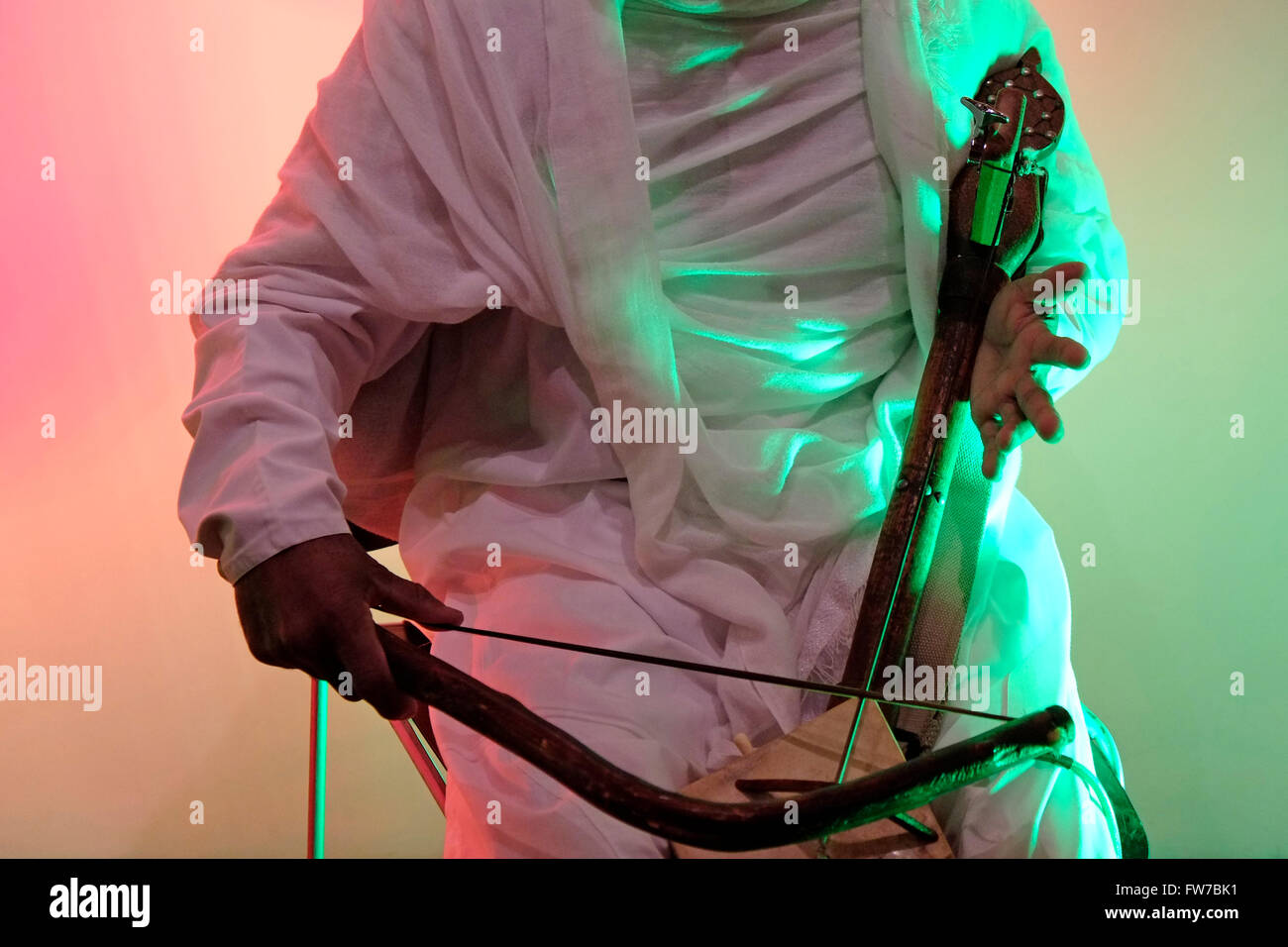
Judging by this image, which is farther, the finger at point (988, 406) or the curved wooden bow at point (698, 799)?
the finger at point (988, 406)

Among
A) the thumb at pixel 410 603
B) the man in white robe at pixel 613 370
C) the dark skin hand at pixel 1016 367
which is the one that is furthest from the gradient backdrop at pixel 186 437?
the thumb at pixel 410 603

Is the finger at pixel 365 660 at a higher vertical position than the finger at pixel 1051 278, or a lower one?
lower

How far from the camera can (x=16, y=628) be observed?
68.2 inches

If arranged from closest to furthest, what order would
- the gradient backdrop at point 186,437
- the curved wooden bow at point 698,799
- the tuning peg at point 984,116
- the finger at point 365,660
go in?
the curved wooden bow at point 698,799, the finger at point 365,660, the tuning peg at point 984,116, the gradient backdrop at point 186,437

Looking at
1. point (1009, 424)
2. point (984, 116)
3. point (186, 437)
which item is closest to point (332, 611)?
point (1009, 424)

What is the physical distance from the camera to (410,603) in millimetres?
804

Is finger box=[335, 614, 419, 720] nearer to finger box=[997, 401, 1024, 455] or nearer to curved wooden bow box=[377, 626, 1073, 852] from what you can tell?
curved wooden bow box=[377, 626, 1073, 852]

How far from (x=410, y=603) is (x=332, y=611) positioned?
55 mm

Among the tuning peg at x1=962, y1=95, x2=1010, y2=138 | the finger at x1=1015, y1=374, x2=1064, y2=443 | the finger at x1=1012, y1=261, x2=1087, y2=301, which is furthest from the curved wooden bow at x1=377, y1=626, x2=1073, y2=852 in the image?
the tuning peg at x1=962, y1=95, x2=1010, y2=138

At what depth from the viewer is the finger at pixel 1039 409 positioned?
83 cm

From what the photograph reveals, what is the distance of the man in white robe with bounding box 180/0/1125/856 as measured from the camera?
835mm

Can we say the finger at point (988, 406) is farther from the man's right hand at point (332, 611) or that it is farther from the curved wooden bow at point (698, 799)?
the man's right hand at point (332, 611)

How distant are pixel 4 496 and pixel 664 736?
134cm

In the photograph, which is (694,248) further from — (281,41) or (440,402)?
(281,41)
